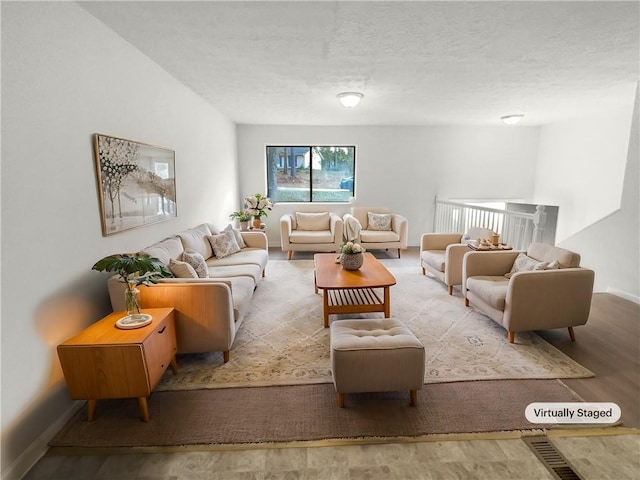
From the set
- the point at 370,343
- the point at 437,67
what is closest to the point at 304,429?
the point at 370,343

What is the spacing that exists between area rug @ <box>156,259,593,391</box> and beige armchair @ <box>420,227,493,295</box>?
258 millimetres

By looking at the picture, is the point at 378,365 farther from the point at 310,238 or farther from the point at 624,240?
the point at 624,240

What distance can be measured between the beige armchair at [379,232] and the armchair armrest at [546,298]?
10.2 feet

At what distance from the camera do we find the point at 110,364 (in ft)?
6.38

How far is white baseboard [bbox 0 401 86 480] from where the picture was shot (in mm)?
1670

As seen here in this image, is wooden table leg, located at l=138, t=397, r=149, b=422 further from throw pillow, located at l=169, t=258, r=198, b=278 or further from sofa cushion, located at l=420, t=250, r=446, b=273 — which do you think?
sofa cushion, located at l=420, t=250, r=446, b=273

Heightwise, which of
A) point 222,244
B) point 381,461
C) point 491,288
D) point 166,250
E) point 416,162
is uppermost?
point 416,162

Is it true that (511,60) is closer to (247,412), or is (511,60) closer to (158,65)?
(158,65)

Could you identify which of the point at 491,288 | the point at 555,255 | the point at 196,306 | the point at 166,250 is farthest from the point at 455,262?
the point at 166,250

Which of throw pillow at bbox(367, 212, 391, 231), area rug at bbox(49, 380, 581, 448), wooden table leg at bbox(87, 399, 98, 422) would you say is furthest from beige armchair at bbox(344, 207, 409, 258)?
wooden table leg at bbox(87, 399, 98, 422)

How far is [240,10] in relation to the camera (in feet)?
7.03

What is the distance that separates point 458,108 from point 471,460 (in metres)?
4.72

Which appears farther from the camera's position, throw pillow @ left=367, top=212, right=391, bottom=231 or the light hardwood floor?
throw pillow @ left=367, top=212, right=391, bottom=231

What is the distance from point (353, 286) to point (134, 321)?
5.86 feet
